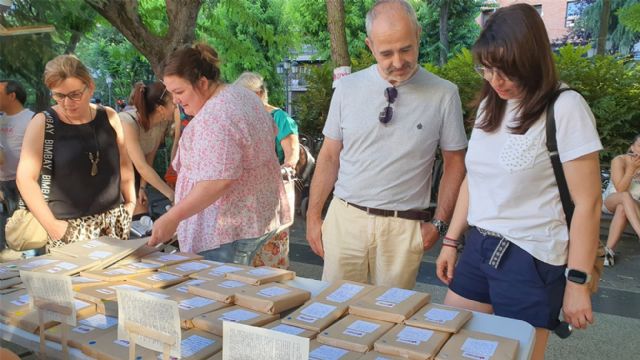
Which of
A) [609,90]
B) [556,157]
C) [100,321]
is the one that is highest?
[609,90]

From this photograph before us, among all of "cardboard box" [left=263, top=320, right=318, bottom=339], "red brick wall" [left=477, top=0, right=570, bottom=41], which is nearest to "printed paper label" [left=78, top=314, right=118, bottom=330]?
"cardboard box" [left=263, top=320, right=318, bottom=339]

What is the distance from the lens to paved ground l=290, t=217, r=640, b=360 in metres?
3.05

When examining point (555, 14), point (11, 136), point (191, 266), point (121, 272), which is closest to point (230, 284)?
point (191, 266)

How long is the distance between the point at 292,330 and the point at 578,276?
32.9 inches

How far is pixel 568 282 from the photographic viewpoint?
1.52m

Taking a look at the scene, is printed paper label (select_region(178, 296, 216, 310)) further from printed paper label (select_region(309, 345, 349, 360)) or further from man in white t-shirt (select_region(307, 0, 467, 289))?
man in white t-shirt (select_region(307, 0, 467, 289))

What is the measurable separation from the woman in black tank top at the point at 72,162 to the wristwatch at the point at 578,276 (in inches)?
77.1

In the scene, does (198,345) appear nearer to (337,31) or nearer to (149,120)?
(149,120)

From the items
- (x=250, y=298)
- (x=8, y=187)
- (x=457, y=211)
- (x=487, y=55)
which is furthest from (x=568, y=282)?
(x=8, y=187)

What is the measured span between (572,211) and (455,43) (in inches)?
1048

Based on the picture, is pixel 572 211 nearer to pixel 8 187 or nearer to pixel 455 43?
pixel 8 187

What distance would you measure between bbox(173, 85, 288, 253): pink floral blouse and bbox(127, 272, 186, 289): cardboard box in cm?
40

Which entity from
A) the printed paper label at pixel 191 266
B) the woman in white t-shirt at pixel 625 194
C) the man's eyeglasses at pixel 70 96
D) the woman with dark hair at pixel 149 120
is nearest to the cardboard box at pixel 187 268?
the printed paper label at pixel 191 266

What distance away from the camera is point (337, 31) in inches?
214
